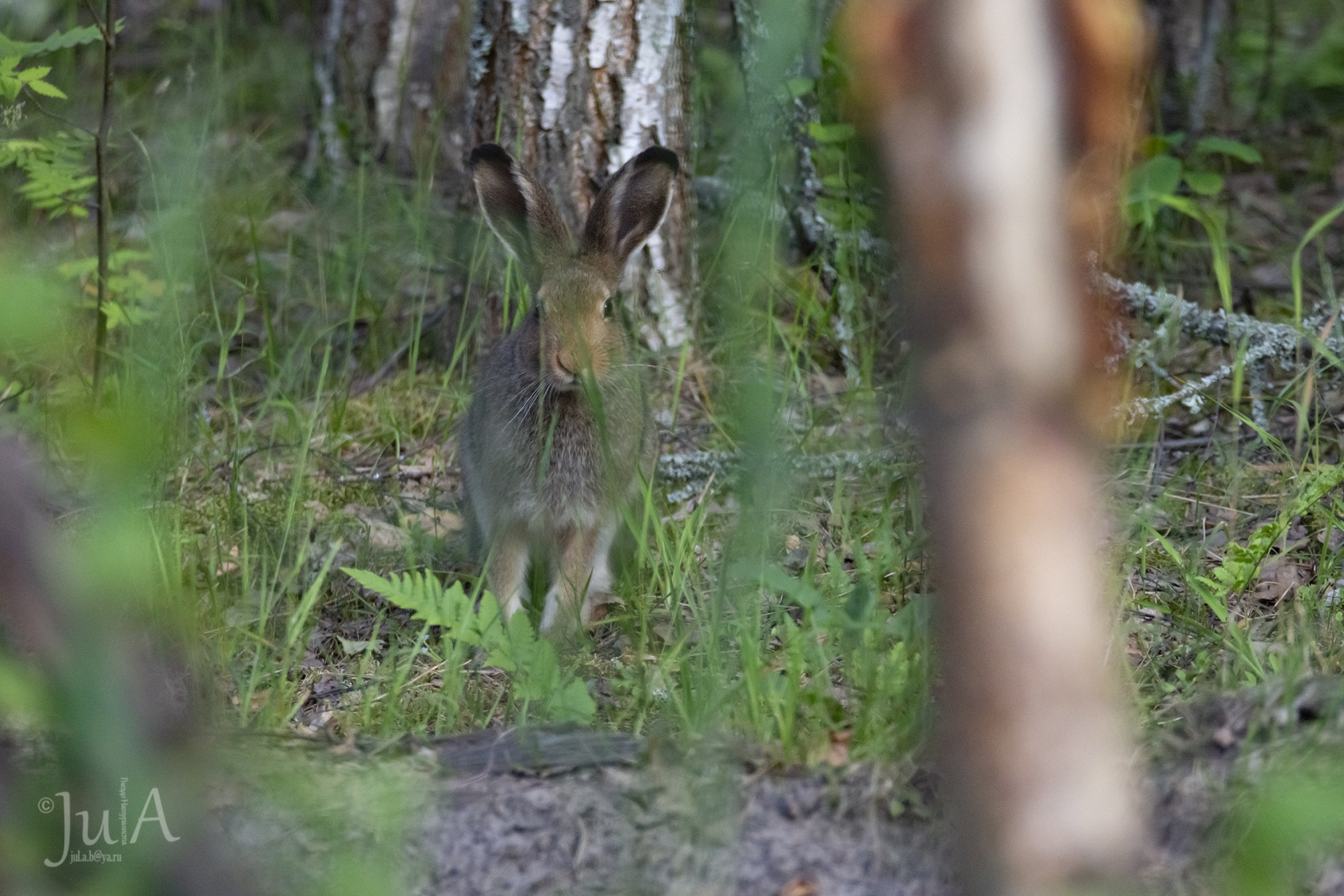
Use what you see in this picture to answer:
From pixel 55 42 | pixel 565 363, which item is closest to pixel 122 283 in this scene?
pixel 55 42

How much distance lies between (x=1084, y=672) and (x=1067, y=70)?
1.18ft

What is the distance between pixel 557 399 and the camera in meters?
4.08

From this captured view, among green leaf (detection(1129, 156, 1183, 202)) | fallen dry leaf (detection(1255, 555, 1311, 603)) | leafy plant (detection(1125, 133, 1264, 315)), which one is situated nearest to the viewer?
fallen dry leaf (detection(1255, 555, 1311, 603))

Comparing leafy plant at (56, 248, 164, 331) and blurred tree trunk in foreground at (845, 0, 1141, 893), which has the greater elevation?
blurred tree trunk in foreground at (845, 0, 1141, 893)

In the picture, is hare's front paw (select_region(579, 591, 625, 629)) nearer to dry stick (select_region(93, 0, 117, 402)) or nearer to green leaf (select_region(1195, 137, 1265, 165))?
dry stick (select_region(93, 0, 117, 402))

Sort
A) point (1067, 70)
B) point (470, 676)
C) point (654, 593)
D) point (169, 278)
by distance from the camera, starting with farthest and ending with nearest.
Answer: point (654, 593) → point (470, 676) → point (169, 278) → point (1067, 70)

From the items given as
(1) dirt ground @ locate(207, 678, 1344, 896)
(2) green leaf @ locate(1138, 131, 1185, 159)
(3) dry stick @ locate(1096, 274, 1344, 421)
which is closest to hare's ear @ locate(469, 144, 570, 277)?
(3) dry stick @ locate(1096, 274, 1344, 421)

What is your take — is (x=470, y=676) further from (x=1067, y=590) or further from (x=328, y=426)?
(x=1067, y=590)

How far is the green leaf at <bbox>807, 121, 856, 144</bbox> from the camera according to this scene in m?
4.89

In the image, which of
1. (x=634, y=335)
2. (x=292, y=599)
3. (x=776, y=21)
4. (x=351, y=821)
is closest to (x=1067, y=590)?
(x=776, y=21)

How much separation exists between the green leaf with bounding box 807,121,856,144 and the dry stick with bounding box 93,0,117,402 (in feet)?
7.83

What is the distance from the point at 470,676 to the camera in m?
3.26

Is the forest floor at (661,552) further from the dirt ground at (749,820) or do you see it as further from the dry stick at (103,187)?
the dry stick at (103,187)

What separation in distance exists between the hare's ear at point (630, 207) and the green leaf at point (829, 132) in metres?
1.19
